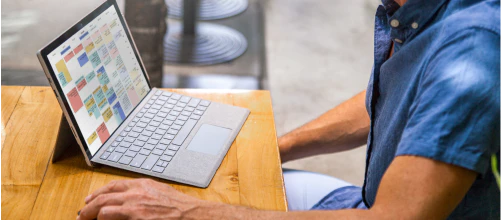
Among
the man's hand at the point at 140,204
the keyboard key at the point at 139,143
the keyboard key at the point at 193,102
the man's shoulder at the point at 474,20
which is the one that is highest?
the man's shoulder at the point at 474,20

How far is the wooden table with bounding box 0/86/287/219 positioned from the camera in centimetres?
95

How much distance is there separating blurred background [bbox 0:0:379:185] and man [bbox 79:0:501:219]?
1.41 metres

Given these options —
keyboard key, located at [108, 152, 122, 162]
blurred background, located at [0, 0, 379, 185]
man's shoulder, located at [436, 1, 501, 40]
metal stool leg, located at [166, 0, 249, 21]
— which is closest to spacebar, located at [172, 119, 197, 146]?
keyboard key, located at [108, 152, 122, 162]

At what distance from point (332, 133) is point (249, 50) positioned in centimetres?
201

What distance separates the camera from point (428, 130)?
2.52 feet

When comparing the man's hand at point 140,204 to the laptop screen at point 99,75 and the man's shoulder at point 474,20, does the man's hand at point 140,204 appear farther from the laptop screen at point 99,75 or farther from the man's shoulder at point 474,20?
the man's shoulder at point 474,20

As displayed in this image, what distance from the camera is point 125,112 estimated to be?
1147 millimetres

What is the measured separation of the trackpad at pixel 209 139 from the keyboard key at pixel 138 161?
0.09m

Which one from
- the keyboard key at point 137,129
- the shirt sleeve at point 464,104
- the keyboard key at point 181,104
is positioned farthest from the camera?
the keyboard key at point 181,104

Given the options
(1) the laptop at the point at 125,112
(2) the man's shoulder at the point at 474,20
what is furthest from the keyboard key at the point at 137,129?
(2) the man's shoulder at the point at 474,20

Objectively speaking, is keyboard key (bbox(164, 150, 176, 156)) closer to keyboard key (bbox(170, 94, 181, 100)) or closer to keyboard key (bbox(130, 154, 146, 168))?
keyboard key (bbox(130, 154, 146, 168))

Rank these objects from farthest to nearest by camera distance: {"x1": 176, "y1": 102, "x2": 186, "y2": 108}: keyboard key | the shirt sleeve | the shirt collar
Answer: {"x1": 176, "y1": 102, "x2": 186, "y2": 108}: keyboard key → the shirt collar → the shirt sleeve

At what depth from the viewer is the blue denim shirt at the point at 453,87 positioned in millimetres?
749

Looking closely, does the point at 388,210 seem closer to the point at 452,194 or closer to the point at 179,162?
the point at 452,194
